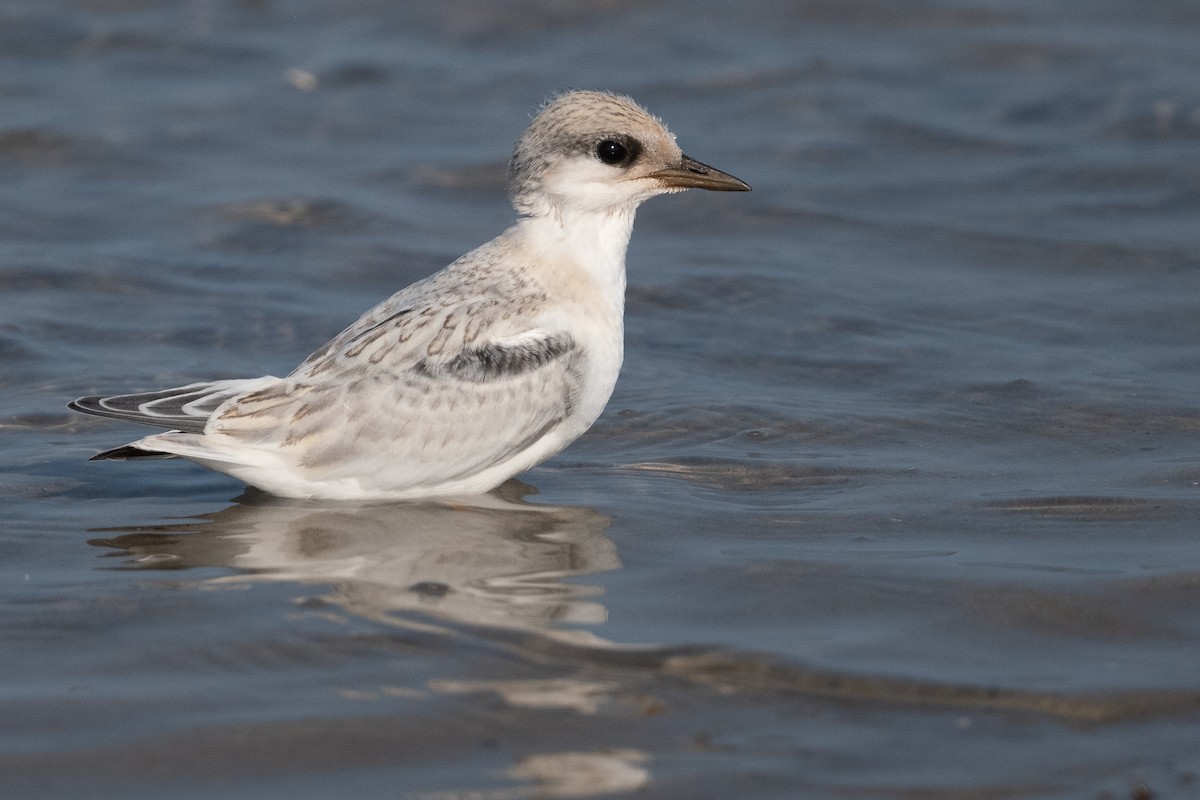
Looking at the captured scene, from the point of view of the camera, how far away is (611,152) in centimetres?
689

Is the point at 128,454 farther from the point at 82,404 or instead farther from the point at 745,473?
the point at 745,473

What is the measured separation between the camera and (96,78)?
1283cm

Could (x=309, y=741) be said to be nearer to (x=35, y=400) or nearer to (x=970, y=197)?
(x=35, y=400)

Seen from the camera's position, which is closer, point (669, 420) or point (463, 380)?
point (463, 380)

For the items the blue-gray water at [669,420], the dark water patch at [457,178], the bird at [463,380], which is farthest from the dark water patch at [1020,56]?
the bird at [463,380]

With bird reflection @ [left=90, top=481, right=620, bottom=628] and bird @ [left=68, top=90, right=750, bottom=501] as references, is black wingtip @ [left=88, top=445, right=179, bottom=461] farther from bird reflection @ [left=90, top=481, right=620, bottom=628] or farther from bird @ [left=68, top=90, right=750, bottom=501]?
bird reflection @ [left=90, top=481, right=620, bottom=628]

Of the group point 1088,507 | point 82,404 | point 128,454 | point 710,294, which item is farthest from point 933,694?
point 710,294

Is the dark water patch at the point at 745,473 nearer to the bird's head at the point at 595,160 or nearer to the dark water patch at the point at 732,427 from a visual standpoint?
the dark water patch at the point at 732,427

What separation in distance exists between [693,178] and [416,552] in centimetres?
211

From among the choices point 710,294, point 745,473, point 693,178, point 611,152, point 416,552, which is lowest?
point 416,552

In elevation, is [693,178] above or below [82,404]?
above

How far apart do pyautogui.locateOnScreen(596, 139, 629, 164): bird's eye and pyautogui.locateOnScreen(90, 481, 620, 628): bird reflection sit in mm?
1493

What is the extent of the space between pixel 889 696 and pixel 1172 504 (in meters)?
2.16

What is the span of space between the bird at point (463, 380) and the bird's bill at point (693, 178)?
0.02 metres
